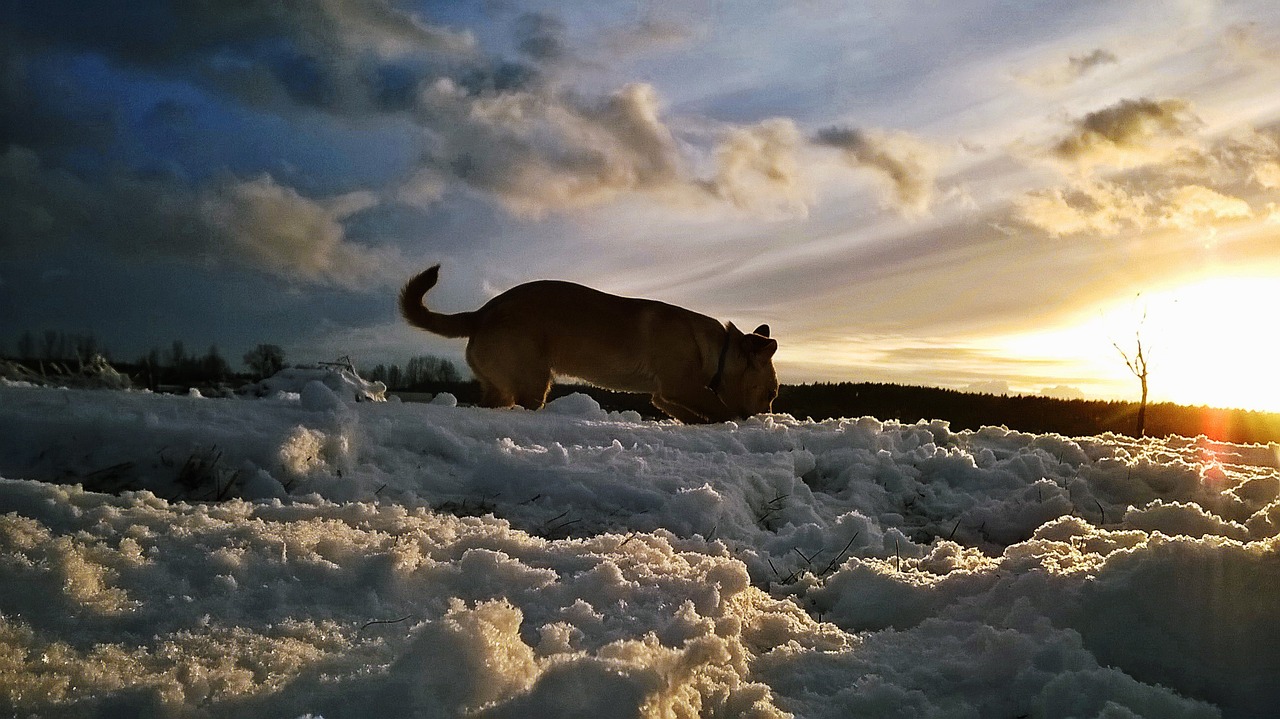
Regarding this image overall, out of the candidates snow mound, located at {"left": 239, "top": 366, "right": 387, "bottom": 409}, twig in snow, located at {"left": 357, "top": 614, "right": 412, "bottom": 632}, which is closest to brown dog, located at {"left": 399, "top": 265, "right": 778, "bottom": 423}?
snow mound, located at {"left": 239, "top": 366, "right": 387, "bottom": 409}

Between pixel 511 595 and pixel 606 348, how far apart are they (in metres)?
6.67

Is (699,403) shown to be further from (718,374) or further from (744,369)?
(744,369)

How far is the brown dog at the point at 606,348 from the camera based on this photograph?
835 centimetres

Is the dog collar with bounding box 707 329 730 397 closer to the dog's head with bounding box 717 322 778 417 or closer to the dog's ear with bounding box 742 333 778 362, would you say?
the dog's head with bounding box 717 322 778 417

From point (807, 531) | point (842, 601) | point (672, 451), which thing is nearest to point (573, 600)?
point (842, 601)

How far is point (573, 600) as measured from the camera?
7.38 feet

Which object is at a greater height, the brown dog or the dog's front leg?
the brown dog

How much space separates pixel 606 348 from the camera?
8859 millimetres

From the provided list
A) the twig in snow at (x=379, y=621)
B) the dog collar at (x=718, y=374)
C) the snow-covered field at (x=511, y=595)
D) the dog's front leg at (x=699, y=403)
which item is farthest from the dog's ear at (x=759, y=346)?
the twig in snow at (x=379, y=621)

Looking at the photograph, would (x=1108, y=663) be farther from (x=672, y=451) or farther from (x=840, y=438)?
(x=840, y=438)

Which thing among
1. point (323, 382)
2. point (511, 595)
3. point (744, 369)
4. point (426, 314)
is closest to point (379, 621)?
point (511, 595)

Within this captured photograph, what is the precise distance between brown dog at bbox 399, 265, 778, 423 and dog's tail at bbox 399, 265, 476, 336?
0.01 m

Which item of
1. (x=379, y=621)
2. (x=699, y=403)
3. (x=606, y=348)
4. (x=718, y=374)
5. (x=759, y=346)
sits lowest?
(x=379, y=621)

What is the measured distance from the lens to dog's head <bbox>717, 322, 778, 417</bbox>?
9.52 m
